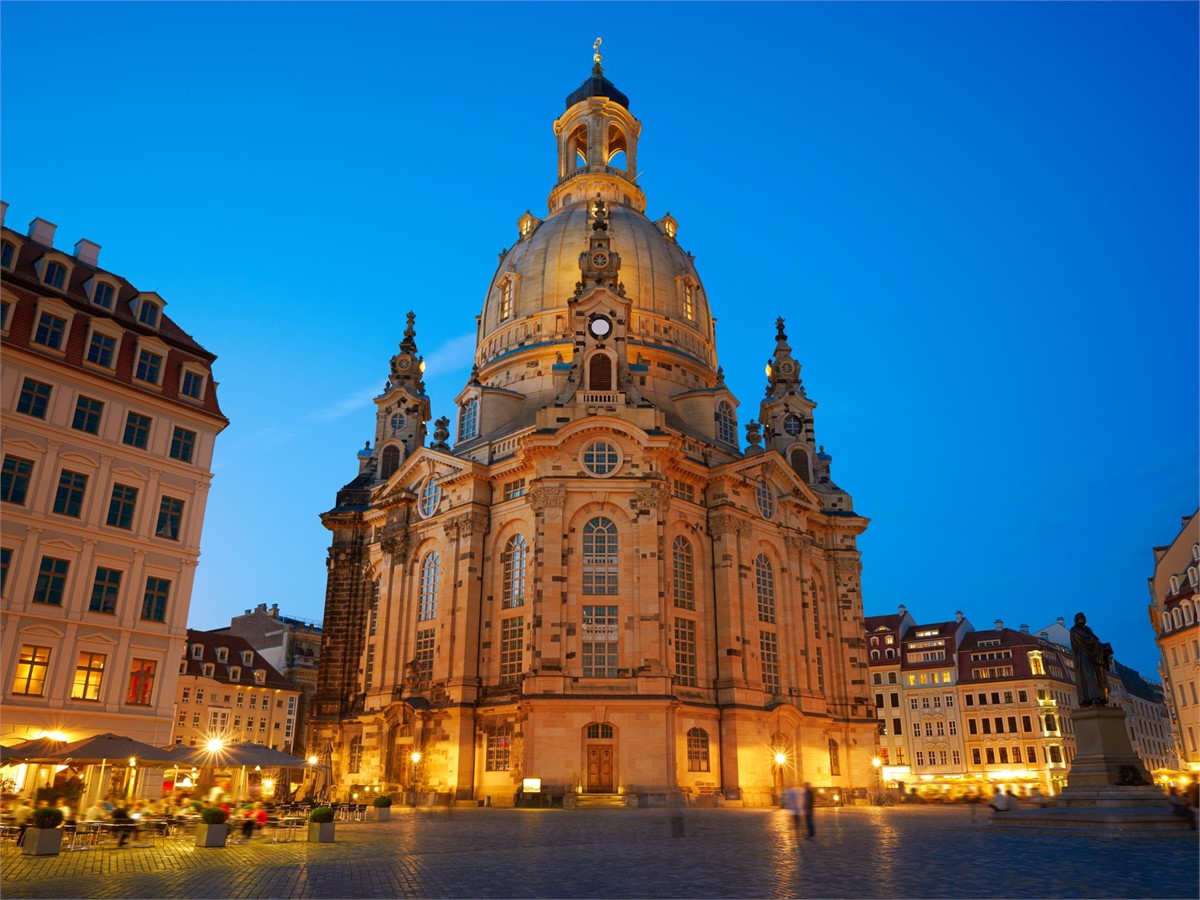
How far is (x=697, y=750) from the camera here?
55.2 meters

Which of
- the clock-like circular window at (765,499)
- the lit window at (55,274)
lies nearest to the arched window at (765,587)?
the clock-like circular window at (765,499)

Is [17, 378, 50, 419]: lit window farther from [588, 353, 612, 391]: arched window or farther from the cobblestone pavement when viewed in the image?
[588, 353, 612, 391]: arched window

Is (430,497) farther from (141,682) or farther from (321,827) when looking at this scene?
(321,827)

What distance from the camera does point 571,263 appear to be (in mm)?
76250

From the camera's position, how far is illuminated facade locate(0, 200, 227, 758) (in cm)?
3353

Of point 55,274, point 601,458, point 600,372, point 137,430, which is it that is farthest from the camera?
point 600,372

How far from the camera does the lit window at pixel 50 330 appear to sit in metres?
35.6

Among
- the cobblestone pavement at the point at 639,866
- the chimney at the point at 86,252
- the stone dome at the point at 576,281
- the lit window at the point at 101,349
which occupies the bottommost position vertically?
the cobblestone pavement at the point at 639,866

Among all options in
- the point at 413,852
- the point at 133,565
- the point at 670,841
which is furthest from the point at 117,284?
the point at 670,841

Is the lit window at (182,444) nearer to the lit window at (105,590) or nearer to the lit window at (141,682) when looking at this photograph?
the lit window at (105,590)

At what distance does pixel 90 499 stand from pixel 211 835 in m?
16.8

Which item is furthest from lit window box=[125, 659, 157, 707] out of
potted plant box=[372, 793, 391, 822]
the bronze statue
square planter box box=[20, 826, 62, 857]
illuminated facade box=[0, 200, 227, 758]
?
the bronze statue

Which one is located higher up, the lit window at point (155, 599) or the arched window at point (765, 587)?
the arched window at point (765, 587)

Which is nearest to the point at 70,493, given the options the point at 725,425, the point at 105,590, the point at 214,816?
the point at 105,590
